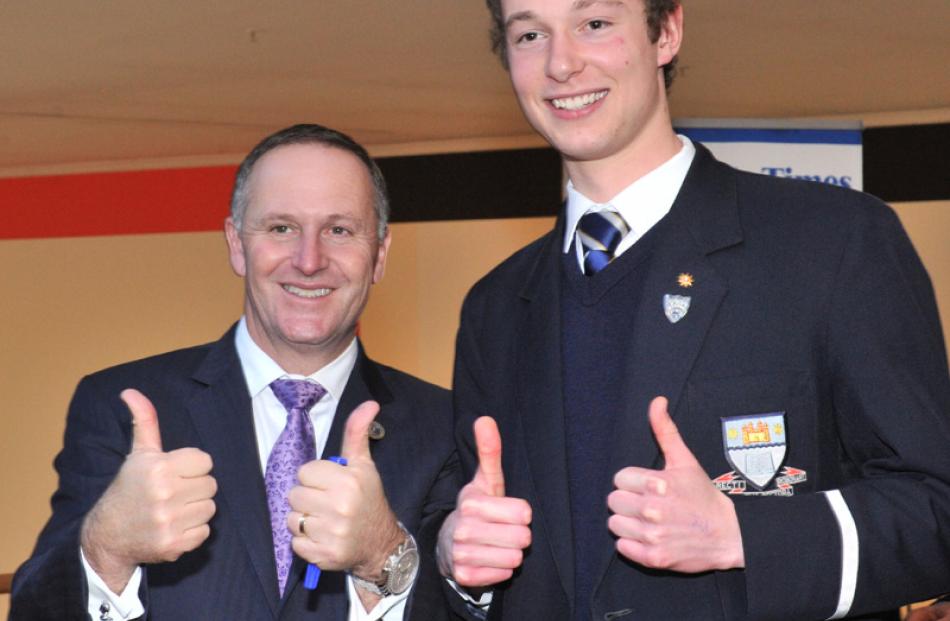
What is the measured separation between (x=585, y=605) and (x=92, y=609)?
2.80 feet

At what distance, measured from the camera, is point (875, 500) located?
173 centimetres

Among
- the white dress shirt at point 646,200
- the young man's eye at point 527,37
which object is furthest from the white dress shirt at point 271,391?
the young man's eye at point 527,37

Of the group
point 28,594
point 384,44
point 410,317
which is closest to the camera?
point 28,594

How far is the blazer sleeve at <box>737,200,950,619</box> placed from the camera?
1722 mm

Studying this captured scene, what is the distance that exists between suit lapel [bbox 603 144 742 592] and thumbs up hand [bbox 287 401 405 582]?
0.41 meters

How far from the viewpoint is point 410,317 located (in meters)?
10.2

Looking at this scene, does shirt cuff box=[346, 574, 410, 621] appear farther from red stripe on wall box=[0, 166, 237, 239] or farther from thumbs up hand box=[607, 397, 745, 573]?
red stripe on wall box=[0, 166, 237, 239]

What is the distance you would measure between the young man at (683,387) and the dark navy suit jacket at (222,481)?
0.94ft

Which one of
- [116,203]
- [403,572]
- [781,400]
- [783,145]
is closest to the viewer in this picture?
[781,400]

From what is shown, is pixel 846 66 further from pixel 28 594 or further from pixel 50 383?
pixel 50 383

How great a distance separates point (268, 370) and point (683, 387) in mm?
949

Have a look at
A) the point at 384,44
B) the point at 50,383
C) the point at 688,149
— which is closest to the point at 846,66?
the point at 384,44

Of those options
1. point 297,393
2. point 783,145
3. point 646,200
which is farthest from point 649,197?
point 783,145

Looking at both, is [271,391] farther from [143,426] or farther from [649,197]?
[649,197]
